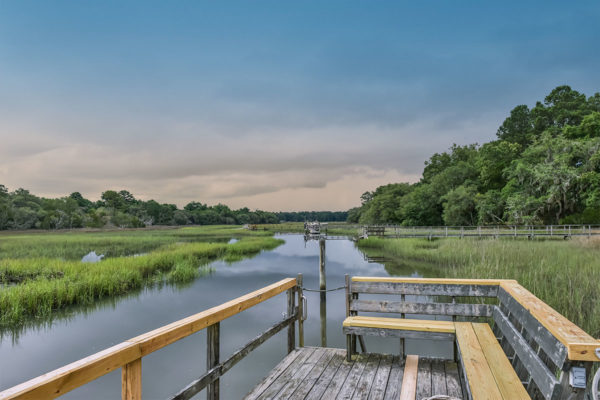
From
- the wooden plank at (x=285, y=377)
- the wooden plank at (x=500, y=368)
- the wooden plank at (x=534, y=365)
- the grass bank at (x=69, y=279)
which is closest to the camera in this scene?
the wooden plank at (x=534, y=365)

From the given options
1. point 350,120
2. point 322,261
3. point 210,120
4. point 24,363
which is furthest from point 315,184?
point 24,363

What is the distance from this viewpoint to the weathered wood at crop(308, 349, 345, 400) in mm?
3272

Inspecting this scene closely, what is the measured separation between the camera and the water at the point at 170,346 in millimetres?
6945

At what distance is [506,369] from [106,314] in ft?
38.9

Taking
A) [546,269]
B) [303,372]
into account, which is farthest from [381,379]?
[546,269]

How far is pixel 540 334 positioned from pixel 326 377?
222 cm

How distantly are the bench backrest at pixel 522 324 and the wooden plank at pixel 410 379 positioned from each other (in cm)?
58

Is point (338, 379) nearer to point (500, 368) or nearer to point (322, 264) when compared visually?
point (500, 368)

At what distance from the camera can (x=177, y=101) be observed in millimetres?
27469

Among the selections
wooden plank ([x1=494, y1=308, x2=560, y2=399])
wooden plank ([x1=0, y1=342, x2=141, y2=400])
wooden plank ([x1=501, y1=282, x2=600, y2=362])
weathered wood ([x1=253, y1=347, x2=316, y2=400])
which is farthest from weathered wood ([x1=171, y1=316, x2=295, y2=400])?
wooden plank ([x1=501, y1=282, x2=600, y2=362])

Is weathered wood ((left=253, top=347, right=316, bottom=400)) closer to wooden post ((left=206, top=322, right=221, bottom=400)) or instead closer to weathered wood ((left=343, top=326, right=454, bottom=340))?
wooden post ((left=206, top=322, right=221, bottom=400))

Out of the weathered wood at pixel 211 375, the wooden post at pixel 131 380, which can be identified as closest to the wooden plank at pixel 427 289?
the weathered wood at pixel 211 375

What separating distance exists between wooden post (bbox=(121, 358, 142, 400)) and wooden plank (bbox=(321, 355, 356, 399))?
1838 millimetres

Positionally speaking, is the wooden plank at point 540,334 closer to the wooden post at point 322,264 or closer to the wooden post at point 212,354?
the wooden post at point 212,354
